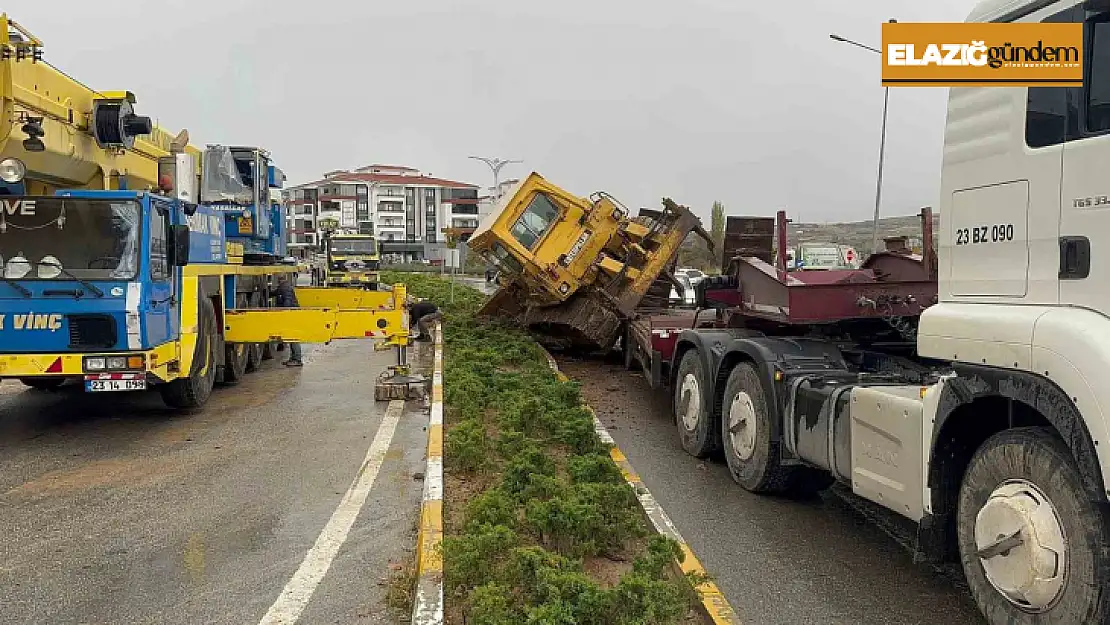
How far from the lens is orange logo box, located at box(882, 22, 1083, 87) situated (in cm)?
354

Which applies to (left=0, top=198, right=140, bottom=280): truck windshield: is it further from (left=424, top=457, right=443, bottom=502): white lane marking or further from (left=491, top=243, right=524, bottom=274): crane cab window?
(left=491, top=243, right=524, bottom=274): crane cab window

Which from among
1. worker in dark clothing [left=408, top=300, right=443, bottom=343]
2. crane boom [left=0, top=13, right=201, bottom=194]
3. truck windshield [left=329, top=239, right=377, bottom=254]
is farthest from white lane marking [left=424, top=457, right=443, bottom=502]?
truck windshield [left=329, top=239, right=377, bottom=254]

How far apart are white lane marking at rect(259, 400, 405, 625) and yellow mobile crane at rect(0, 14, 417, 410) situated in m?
2.32

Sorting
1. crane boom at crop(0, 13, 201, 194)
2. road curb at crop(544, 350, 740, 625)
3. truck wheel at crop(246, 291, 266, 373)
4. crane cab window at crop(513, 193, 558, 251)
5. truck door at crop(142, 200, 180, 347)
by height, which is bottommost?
road curb at crop(544, 350, 740, 625)

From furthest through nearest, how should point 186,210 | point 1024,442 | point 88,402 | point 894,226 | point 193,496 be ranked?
point 894,226, point 88,402, point 186,210, point 193,496, point 1024,442

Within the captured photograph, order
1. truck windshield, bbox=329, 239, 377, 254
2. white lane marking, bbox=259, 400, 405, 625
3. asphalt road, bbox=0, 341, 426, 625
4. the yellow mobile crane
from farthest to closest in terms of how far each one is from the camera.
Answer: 1. truck windshield, bbox=329, 239, 377, 254
2. the yellow mobile crane
3. asphalt road, bbox=0, 341, 426, 625
4. white lane marking, bbox=259, 400, 405, 625

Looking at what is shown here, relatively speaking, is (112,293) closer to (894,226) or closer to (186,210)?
(186,210)

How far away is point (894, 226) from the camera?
1590 inches

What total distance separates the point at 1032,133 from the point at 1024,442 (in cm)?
133

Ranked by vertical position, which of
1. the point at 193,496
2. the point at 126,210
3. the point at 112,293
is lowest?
the point at 193,496

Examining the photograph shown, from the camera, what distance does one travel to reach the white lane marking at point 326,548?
4.43m

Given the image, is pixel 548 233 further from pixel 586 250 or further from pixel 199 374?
pixel 199 374

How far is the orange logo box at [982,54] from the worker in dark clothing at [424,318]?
12918 mm

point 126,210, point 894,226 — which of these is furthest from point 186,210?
point 894,226
